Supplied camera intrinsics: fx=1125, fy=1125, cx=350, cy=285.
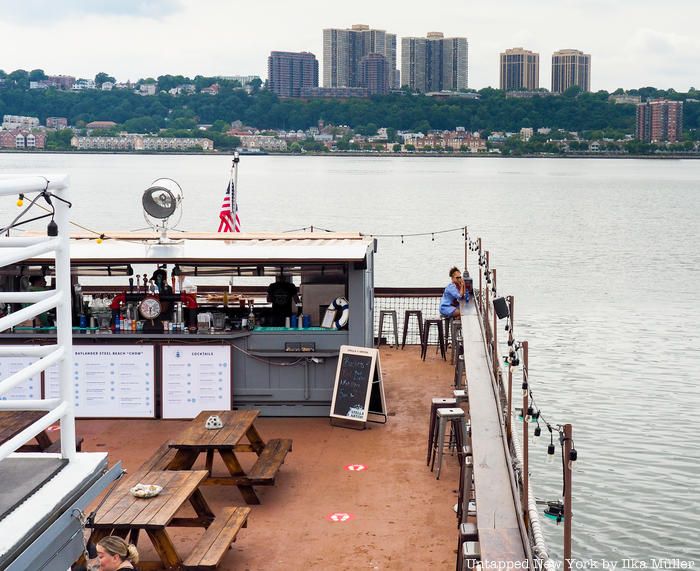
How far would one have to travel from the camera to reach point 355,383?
13.4 metres

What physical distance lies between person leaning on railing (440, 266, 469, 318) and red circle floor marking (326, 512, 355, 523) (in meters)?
8.22

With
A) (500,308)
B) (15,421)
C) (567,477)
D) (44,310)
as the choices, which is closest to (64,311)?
(44,310)

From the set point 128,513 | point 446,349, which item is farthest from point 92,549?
point 446,349

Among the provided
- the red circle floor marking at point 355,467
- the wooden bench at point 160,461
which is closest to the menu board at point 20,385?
the wooden bench at point 160,461

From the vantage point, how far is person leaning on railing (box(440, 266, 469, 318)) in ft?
59.7

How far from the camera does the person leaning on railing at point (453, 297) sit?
18.2 metres

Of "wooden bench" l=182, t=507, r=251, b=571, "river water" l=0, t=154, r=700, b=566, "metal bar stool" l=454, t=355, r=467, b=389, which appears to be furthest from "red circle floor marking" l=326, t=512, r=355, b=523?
"metal bar stool" l=454, t=355, r=467, b=389

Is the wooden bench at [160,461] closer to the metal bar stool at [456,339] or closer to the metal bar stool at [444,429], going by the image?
the metal bar stool at [444,429]

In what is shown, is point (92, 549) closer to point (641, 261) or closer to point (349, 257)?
point (349, 257)

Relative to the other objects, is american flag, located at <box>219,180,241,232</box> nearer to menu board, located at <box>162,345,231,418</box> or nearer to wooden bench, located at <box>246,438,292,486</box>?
menu board, located at <box>162,345,231,418</box>

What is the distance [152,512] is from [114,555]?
4.54 ft

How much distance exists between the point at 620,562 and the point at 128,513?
688 cm

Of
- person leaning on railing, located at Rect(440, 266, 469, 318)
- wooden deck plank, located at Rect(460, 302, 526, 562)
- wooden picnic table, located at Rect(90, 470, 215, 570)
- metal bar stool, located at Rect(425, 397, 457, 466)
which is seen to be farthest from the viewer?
person leaning on railing, located at Rect(440, 266, 469, 318)

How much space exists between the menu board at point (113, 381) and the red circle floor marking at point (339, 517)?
4.25 meters
